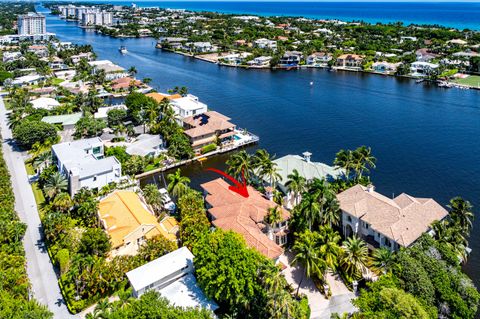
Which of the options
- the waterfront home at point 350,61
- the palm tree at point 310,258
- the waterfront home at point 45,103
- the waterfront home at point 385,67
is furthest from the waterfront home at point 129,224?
the waterfront home at point 350,61

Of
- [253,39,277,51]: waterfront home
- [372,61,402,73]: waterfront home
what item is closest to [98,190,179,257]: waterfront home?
[372,61,402,73]: waterfront home

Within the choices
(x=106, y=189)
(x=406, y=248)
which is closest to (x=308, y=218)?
(x=406, y=248)

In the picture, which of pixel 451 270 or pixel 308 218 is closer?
pixel 451 270

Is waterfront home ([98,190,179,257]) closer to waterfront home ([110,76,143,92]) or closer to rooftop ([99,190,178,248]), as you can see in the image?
rooftop ([99,190,178,248])

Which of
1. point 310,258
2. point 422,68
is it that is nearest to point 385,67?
point 422,68

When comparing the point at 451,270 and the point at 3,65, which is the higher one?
the point at 3,65

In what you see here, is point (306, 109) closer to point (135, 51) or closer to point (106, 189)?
point (106, 189)
